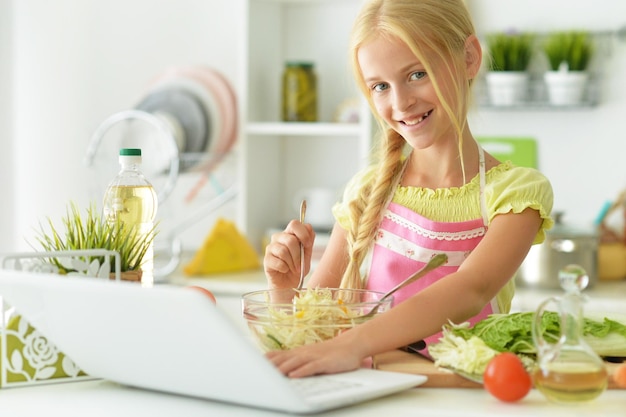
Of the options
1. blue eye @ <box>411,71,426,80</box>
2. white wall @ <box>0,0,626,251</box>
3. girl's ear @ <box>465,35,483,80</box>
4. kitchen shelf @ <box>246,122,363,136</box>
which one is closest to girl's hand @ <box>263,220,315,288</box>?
blue eye @ <box>411,71,426,80</box>

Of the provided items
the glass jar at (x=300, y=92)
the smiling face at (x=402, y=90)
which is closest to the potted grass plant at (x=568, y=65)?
the glass jar at (x=300, y=92)

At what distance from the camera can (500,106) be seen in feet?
10.5

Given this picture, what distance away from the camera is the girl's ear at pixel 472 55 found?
161 cm

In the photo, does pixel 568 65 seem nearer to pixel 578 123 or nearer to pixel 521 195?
pixel 578 123

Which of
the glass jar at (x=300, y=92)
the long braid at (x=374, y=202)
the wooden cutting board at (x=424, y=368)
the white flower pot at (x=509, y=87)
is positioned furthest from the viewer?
the glass jar at (x=300, y=92)

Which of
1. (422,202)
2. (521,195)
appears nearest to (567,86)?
(422,202)

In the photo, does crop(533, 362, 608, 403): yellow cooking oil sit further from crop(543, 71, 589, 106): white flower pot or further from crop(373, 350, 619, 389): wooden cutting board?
crop(543, 71, 589, 106): white flower pot

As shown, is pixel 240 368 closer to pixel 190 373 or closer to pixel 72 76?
pixel 190 373

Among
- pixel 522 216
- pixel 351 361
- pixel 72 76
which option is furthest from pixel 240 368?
pixel 72 76

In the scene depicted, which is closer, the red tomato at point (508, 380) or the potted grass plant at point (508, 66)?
the red tomato at point (508, 380)

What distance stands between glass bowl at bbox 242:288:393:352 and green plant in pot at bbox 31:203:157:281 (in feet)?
0.51

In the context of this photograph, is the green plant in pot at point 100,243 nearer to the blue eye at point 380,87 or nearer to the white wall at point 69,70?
the blue eye at point 380,87

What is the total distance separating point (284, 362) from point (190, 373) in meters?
0.12

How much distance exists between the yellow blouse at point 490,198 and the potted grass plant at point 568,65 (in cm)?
148
